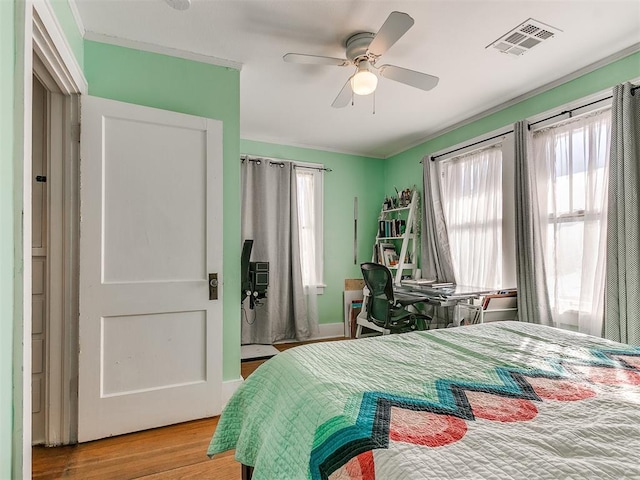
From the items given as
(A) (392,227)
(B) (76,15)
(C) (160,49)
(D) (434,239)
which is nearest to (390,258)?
(A) (392,227)

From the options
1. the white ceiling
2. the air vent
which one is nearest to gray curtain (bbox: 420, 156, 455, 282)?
the white ceiling

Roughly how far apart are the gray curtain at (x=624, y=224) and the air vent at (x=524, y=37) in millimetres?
629

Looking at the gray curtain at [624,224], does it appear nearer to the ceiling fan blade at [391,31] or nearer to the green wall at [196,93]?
the ceiling fan blade at [391,31]

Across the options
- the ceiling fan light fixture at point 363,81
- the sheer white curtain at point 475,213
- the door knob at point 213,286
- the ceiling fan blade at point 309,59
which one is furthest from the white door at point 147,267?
the sheer white curtain at point 475,213

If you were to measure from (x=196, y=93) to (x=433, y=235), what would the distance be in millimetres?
A: 2747

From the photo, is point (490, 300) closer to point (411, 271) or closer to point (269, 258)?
point (411, 271)

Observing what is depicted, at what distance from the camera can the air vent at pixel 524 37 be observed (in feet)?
6.68

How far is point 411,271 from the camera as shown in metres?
4.27

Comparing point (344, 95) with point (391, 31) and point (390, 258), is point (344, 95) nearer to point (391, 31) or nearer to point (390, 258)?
point (391, 31)

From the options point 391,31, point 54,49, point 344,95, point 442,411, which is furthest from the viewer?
point 344,95

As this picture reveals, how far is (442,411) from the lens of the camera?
0.86 metres

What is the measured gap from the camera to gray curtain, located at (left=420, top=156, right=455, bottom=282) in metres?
3.69
